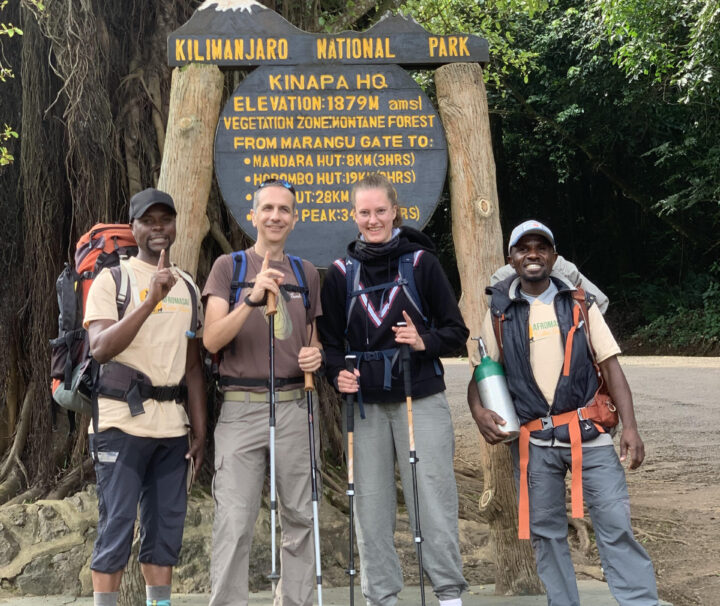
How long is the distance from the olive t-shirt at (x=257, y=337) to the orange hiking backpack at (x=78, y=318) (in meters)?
0.46

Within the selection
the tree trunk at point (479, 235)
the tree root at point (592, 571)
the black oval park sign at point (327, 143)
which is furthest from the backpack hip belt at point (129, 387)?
the tree root at point (592, 571)

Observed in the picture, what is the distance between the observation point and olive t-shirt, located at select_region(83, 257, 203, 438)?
390cm

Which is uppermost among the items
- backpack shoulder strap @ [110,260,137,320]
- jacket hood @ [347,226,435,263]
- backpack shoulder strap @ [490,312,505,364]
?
jacket hood @ [347,226,435,263]

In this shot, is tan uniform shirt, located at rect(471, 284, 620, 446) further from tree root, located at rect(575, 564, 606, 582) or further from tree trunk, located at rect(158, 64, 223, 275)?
tree root, located at rect(575, 564, 606, 582)

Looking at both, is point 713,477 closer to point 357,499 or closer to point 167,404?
point 357,499

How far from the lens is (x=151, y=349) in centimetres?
399

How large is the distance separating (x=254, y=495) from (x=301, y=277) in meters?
1.01

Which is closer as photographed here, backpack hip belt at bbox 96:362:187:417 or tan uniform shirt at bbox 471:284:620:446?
backpack hip belt at bbox 96:362:187:417

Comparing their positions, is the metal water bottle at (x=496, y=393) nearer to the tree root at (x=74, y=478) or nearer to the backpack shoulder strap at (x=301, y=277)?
the backpack shoulder strap at (x=301, y=277)

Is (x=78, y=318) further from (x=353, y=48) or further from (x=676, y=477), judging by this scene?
(x=676, y=477)

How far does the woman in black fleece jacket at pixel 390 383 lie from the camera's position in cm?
407

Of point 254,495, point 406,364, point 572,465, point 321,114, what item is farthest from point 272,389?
point 321,114

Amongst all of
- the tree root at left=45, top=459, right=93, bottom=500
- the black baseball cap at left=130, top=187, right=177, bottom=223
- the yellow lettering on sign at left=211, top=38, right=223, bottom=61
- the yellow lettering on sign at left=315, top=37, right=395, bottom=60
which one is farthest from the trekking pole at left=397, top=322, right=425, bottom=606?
the tree root at left=45, top=459, right=93, bottom=500

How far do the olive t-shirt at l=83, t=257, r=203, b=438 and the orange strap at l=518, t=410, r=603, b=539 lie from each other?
5.09ft
